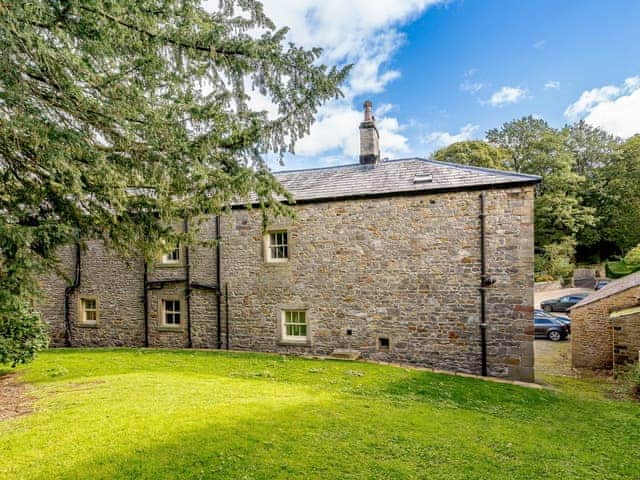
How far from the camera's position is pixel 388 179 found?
11.0 metres

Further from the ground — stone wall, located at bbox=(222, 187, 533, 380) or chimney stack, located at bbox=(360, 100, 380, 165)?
chimney stack, located at bbox=(360, 100, 380, 165)

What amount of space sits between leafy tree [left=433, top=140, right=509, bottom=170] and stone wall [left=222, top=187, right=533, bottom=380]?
27.6m

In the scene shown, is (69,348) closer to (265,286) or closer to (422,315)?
(265,286)

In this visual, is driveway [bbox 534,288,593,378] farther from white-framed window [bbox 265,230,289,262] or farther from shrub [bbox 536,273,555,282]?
shrub [bbox 536,273,555,282]

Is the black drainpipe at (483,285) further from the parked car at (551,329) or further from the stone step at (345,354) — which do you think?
the parked car at (551,329)

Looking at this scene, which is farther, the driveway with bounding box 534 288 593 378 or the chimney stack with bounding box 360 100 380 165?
the chimney stack with bounding box 360 100 380 165

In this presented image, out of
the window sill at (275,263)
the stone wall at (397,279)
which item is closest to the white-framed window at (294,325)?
the stone wall at (397,279)

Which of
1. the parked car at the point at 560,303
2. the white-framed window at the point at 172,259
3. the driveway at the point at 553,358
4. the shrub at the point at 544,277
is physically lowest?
the driveway at the point at 553,358

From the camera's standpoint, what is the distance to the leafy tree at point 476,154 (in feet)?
113

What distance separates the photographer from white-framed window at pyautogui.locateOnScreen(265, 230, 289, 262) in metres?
11.2

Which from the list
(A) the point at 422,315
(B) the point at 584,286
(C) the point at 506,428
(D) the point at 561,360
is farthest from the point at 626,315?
(B) the point at 584,286

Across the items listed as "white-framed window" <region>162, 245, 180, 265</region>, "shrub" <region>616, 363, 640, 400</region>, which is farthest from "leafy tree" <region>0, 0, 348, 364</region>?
"shrub" <region>616, 363, 640, 400</region>

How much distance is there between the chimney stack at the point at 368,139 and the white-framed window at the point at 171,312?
8.31 m

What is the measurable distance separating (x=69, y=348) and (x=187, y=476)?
1173 cm
